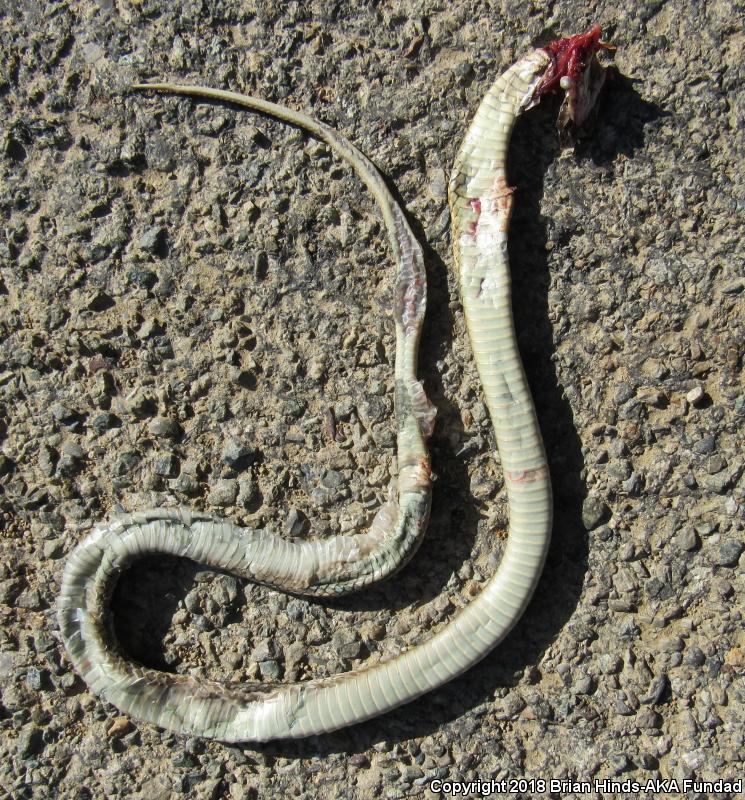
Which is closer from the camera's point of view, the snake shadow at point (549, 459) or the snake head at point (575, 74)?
the snake head at point (575, 74)

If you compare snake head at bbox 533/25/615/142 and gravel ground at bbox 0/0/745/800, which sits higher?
snake head at bbox 533/25/615/142

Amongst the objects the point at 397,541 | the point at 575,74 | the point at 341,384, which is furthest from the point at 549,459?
the point at 575,74

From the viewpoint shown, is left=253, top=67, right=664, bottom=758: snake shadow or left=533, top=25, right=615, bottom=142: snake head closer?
left=533, top=25, right=615, bottom=142: snake head

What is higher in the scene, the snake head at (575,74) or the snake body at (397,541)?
the snake head at (575,74)

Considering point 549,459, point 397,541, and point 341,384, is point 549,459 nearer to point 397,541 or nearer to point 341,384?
point 397,541
